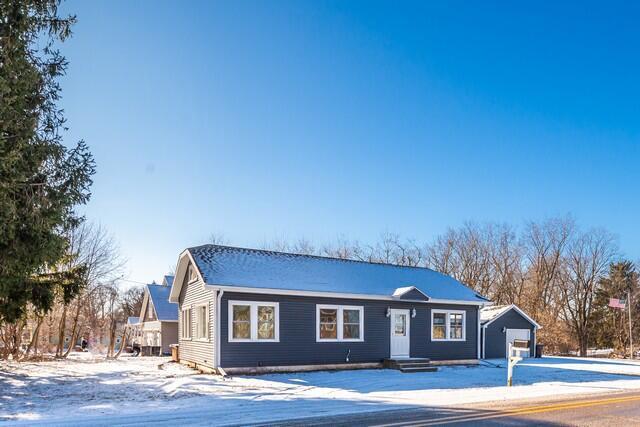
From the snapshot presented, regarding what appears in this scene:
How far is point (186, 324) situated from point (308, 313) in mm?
6051

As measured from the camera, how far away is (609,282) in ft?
169

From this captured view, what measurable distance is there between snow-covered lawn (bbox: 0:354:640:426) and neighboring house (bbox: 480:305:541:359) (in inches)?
260

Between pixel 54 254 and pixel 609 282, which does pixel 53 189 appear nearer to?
pixel 54 254

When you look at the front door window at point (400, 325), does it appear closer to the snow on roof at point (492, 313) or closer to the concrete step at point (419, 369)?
the concrete step at point (419, 369)

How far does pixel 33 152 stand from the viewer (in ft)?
38.8

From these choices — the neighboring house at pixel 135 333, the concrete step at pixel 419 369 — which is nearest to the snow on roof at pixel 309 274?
the concrete step at pixel 419 369

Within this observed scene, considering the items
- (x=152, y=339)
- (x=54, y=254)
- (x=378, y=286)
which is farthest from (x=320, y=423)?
(x=152, y=339)

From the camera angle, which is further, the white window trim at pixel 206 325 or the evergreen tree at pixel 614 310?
the evergreen tree at pixel 614 310

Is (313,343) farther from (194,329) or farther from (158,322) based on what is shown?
(158,322)

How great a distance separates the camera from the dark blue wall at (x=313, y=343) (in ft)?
61.4

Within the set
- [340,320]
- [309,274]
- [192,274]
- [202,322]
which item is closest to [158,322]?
[192,274]

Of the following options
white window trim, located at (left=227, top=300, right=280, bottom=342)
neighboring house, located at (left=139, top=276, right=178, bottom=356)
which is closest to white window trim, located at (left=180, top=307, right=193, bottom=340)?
white window trim, located at (left=227, top=300, right=280, bottom=342)

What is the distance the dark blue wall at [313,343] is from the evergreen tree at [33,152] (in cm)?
724

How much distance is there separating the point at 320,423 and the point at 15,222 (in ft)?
25.1
